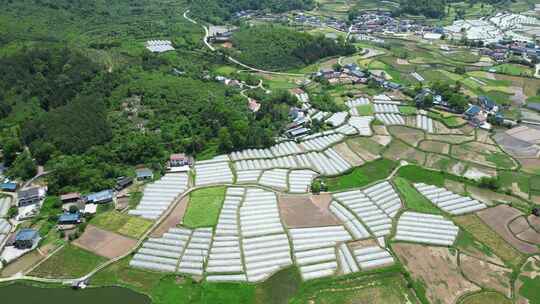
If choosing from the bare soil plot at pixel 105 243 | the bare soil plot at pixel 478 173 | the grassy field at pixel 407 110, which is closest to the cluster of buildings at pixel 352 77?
the grassy field at pixel 407 110

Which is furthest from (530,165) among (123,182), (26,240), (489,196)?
(26,240)

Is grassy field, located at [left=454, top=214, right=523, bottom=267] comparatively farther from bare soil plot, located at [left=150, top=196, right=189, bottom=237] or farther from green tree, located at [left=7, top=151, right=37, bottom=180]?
green tree, located at [left=7, top=151, right=37, bottom=180]

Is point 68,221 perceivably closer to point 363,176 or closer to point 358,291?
point 358,291

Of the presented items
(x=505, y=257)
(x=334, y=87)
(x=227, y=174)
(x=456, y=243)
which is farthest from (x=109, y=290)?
(x=334, y=87)

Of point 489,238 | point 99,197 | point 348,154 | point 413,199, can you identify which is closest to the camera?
point 489,238

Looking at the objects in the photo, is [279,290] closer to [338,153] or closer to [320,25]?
[338,153]

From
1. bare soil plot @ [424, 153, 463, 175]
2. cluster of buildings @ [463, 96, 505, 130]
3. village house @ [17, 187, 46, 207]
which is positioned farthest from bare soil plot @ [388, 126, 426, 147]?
village house @ [17, 187, 46, 207]
